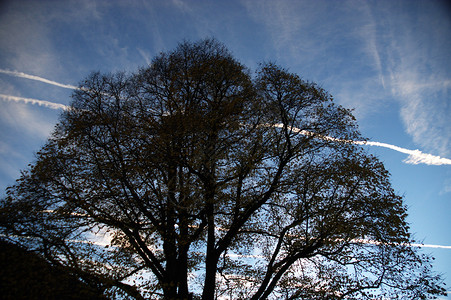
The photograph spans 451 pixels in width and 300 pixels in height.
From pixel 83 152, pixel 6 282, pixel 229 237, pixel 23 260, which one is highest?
pixel 83 152

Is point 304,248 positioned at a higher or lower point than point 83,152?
lower

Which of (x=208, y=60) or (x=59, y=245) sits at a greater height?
(x=208, y=60)

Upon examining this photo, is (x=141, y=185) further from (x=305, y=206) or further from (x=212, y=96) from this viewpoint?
(x=305, y=206)

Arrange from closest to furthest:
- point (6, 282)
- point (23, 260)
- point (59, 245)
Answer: point (6, 282) < point (23, 260) < point (59, 245)

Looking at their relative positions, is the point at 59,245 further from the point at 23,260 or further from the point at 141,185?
the point at 141,185

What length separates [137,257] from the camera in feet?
43.6

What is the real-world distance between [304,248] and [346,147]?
5.28 metres

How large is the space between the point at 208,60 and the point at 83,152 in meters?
8.28

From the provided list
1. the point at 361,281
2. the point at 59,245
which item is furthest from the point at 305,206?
the point at 59,245

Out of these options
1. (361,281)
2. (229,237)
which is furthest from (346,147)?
(229,237)

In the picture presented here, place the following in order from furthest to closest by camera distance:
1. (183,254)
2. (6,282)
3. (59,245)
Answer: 1. (183,254)
2. (59,245)
3. (6,282)

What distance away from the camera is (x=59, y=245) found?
35.8ft

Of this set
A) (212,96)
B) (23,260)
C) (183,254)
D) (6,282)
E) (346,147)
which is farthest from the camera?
(212,96)

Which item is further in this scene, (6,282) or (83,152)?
(83,152)
